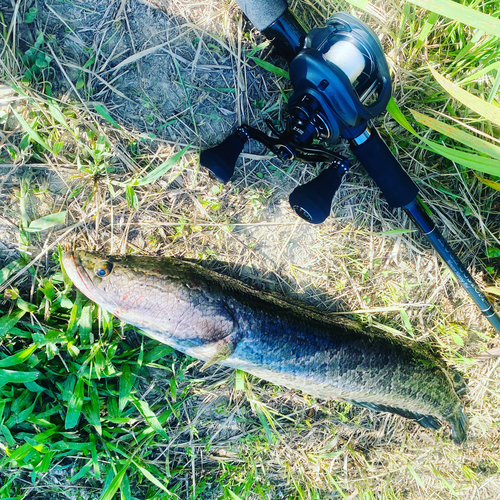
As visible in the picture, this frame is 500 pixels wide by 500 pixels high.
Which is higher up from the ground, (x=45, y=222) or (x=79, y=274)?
(x=45, y=222)

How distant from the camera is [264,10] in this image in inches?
95.5

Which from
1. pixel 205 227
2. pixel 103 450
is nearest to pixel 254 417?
pixel 103 450

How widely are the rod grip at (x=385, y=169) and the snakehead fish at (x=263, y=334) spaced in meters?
1.12

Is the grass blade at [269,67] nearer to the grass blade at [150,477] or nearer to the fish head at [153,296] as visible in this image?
the fish head at [153,296]

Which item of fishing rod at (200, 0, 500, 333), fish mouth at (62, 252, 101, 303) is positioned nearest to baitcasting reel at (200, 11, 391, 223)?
fishing rod at (200, 0, 500, 333)

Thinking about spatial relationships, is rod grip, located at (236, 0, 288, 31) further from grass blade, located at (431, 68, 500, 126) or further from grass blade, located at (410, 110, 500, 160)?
grass blade, located at (410, 110, 500, 160)

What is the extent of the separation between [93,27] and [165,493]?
3749 mm

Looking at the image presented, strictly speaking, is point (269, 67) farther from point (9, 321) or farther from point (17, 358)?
point (17, 358)

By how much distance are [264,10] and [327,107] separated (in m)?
0.81

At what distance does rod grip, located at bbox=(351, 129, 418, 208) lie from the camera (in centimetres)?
264

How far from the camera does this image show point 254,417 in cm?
331

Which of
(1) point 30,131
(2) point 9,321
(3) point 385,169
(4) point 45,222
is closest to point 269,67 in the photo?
(3) point 385,169

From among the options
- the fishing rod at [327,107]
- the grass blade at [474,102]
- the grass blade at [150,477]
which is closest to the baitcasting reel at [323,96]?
the fishing rod at [327,107]

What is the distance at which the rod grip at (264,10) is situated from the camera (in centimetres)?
242
